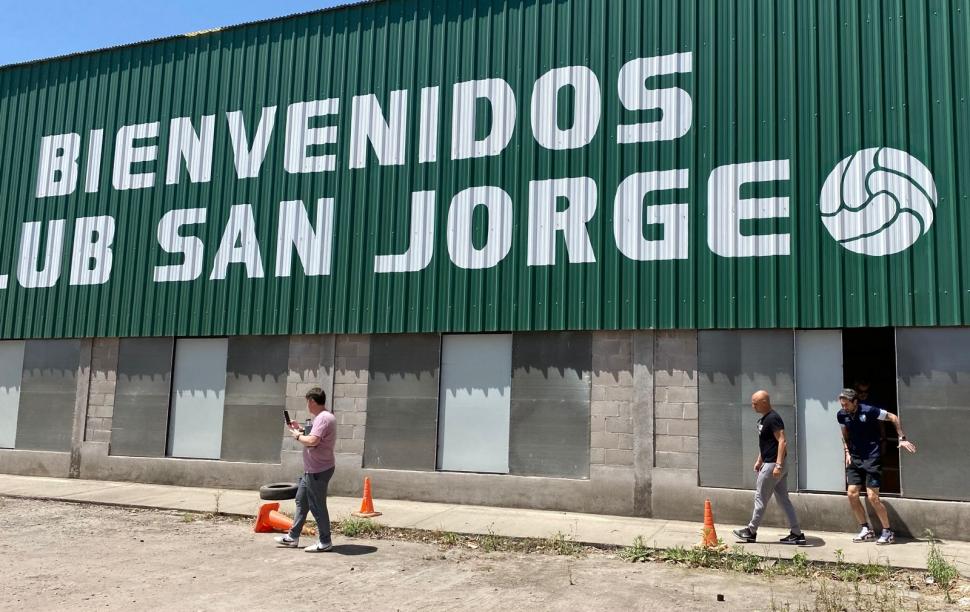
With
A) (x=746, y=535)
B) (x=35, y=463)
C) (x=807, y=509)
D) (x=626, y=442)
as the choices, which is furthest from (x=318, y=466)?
(x=35, y=463)

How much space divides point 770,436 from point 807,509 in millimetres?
2189

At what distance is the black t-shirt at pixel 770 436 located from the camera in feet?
34.5

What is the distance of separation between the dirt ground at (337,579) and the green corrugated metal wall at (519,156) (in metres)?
5.01

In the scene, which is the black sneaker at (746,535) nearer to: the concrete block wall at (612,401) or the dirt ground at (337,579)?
the dirt ground at (337,579)

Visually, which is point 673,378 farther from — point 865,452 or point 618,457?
point 865,452

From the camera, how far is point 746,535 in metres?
10.6

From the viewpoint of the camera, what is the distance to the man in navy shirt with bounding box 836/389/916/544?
10680 mm

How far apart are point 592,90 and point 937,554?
9158mm

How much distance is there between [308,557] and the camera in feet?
31.5

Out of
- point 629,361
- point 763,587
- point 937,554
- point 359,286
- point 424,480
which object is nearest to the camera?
point 763,587

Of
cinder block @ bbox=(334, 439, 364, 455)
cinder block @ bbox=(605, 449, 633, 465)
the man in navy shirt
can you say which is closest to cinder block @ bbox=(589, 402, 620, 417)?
cinder block @ bbox=(605, 449, 633, 465)

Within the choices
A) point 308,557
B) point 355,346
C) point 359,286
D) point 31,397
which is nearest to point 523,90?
point 359,286

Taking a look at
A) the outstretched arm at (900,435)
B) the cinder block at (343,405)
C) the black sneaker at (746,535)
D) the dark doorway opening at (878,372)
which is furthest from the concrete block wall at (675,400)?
the cinder block at (343,405)

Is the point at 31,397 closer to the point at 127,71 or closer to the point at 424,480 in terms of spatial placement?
the point at 127,71
